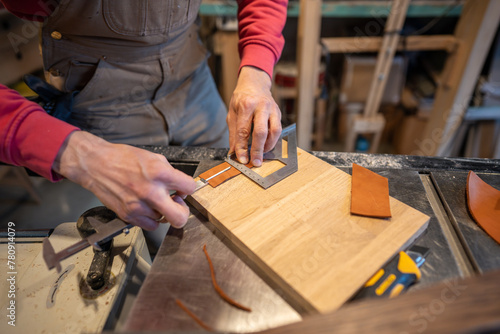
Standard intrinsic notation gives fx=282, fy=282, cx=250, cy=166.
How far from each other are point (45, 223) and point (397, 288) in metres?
2.34

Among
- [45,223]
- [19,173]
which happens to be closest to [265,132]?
[45,223]

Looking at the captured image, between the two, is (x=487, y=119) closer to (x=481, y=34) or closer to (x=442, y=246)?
(x=481, y=34)

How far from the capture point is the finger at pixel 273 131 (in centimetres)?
101

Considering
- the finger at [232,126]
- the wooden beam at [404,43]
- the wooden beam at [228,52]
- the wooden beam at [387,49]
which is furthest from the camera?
the wooden beam at [228,52]

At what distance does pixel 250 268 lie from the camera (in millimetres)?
751

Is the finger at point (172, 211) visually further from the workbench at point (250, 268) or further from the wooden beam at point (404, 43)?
the wooden beam at point (404, 43)

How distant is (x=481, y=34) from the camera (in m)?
1.80

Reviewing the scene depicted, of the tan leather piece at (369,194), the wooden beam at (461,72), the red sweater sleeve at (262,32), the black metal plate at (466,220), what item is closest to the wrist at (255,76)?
the red sweater sleeve at (262,32)

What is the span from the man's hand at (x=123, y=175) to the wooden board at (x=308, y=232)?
165 mm

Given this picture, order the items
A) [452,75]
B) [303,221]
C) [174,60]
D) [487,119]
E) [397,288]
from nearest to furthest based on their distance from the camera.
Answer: [397,288] → [303,221] → [174,60] → [452,75] → [487,119]

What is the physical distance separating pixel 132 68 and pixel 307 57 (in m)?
1.23

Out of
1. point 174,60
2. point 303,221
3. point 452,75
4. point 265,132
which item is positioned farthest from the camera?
point 452,75

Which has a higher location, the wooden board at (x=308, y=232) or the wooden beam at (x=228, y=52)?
the wooden beam at (x=228, y=52)

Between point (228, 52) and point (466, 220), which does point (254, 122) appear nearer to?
point (466, 220)
